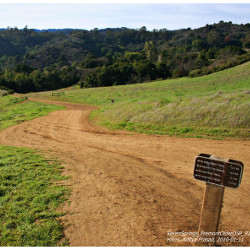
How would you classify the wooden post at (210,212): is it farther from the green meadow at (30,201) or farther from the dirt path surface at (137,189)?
the green meadow at (30,201)

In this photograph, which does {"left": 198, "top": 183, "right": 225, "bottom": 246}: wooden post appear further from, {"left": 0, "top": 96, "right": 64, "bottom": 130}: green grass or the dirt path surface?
{"left": 0, "top": 96, "right": 64, "bottom": 130}: green grass

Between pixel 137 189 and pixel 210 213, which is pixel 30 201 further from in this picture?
pixel 210 213

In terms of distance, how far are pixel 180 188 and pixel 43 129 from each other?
1151 centimetres

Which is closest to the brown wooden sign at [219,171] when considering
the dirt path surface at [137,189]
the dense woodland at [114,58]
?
the dirt path surface at [137,189]

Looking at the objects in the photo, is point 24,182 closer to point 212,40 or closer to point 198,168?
point 198,168

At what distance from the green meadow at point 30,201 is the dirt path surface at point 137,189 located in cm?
31

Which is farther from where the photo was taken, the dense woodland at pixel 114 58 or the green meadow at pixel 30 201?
the dense woodland at pixel 114 58

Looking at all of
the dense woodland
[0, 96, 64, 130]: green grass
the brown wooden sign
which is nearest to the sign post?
the brown wooden sign

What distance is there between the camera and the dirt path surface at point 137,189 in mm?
4684

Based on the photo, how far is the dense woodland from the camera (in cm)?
5778

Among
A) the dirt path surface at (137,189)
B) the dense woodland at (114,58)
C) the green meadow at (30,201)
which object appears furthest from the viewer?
the dense woodland at (114,58)

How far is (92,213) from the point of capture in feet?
17.2

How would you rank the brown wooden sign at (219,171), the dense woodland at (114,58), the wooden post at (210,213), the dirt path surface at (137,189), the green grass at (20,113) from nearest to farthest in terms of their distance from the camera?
the brown wooden sign at (219,171), the wooden post at (210,213), the dirt path surface at (137,189), the green grass at (20,113), the dense woodland at (114,58)

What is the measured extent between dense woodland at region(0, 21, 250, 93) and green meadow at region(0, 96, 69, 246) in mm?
41497
